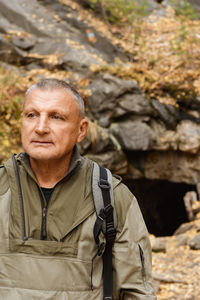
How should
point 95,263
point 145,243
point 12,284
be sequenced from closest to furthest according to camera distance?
point 12,284 < point 95,263 < point 145,243

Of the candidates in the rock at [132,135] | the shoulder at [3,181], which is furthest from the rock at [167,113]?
the shoulder at [3,181]

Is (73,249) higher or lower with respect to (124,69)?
lower

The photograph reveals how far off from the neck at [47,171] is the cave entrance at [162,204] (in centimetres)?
874

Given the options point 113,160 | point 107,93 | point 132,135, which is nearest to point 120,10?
point 107,93

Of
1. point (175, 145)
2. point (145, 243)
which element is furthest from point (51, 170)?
point (175, 145)

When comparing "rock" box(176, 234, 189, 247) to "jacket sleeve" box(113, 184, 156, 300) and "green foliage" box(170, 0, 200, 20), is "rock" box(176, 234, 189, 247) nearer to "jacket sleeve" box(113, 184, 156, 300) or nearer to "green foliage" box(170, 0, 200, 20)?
"jacket sleeve" box(113, 184, 156, 300)

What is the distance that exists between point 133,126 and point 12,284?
682 cm

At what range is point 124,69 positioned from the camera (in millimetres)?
8359

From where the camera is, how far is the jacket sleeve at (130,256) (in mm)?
1562

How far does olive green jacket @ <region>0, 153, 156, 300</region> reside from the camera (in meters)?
1.43

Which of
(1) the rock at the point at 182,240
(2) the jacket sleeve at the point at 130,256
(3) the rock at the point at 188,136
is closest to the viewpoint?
(2) the jacket sleeve at the point at 130,256

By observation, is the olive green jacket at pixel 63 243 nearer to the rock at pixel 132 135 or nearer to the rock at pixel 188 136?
the rock at pixel 132 135

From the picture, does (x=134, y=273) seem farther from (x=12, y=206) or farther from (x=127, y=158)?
(x=127, y=158)

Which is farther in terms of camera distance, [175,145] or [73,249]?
[175,145]
